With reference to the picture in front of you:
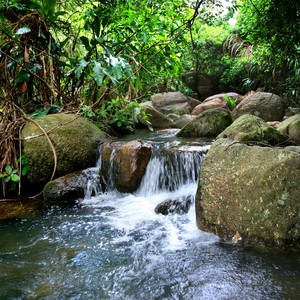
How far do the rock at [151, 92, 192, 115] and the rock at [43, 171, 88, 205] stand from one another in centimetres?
643

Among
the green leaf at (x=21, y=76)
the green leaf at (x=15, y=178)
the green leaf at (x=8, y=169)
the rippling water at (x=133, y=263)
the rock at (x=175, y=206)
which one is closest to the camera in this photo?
the rippling water at (x=133, y=263)

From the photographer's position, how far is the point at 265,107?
708 centimetres

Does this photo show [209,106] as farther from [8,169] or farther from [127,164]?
[8,169]

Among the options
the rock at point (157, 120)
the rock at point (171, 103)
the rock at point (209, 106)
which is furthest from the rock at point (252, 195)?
the rock at point (171, 103)

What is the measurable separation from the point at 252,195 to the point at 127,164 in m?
Result: 2.33

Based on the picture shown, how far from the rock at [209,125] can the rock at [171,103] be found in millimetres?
3748

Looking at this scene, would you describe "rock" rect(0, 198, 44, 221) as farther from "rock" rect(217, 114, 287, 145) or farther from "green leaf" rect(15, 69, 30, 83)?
"rock" rect(217, 114, 287, 145)

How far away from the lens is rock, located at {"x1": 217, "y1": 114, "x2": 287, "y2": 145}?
188 inches

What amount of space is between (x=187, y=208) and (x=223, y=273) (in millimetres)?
1510

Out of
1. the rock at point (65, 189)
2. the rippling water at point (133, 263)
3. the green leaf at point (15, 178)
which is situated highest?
the green leaf at point (15, 178)

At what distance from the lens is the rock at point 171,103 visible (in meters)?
10.5

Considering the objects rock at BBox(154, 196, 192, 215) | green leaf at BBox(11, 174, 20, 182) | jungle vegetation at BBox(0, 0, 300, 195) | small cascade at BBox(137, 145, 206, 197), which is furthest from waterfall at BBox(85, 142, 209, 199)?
jungle vegetation at BBox(0, 0, 300, 195)

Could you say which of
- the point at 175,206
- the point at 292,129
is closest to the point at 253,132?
the point at 292,129

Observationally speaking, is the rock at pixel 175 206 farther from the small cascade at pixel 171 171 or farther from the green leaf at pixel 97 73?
the green leaf at pixel 97 73
